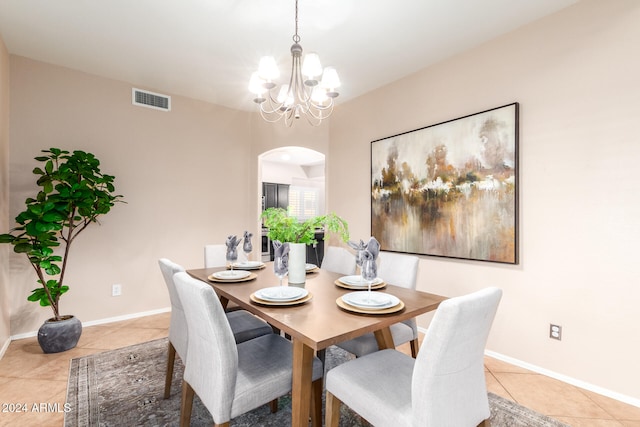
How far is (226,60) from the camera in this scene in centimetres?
296

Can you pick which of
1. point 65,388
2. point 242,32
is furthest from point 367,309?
point 242,32

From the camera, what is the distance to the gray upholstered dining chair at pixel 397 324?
1.84m

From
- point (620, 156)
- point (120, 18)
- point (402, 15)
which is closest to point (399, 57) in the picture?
point (402, 15)

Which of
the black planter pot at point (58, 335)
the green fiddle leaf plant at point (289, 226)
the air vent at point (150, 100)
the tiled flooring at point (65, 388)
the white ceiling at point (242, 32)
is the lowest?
the tiled flooring at point (65, 388)

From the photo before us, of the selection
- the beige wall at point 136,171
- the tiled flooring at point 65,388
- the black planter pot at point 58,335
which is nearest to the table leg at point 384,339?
the tiled flooring at point 65,388

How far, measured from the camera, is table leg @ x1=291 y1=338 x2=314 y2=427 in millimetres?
1255

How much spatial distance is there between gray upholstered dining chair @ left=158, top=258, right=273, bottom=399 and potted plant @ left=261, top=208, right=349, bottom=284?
0.39m

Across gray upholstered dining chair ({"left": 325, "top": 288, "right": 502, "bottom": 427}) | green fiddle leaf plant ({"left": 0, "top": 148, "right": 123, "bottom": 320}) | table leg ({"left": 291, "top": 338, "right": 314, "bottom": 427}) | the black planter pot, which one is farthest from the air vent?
gray upholstered dining chair ({"left": 325, "top": 288, "right": 502, "bottom": 427})

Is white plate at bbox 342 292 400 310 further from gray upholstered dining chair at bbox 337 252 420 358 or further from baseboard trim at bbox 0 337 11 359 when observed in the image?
baseboard trim at bbox 0 337 11 359

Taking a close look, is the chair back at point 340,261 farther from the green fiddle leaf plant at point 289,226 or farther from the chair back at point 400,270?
the green fiddle leaf plant at point 289,226

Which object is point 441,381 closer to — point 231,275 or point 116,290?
point 231,275

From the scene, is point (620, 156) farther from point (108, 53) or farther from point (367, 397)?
point (108, 53)

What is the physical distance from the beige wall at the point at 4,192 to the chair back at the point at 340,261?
9.13 ft

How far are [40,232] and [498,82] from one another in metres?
3.88
